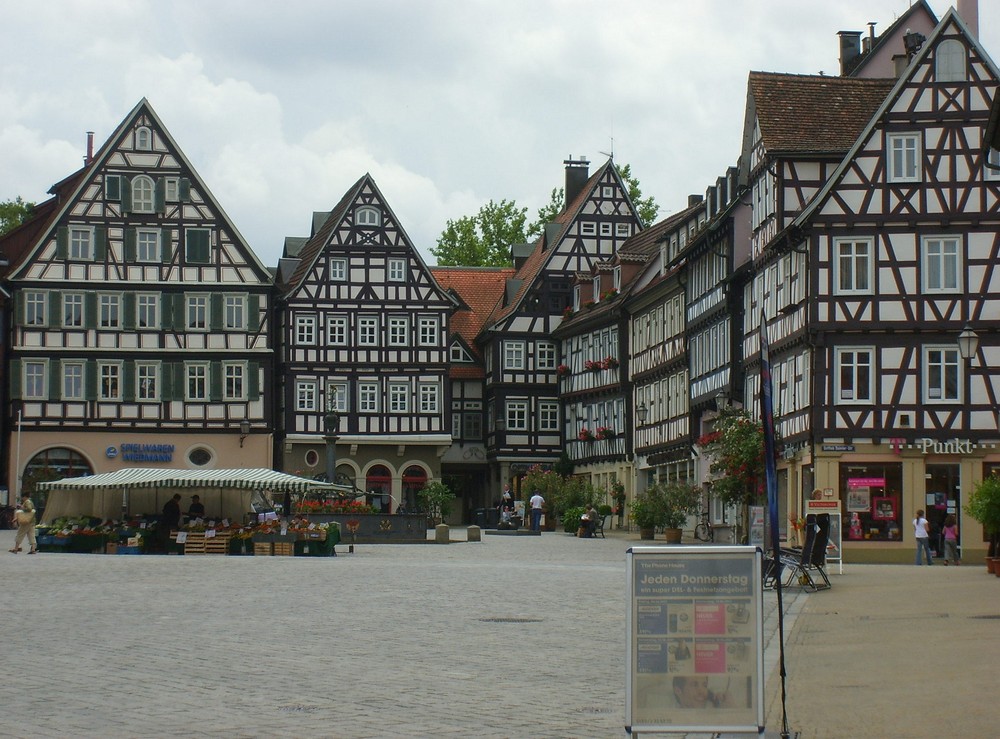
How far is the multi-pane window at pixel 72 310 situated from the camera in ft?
210

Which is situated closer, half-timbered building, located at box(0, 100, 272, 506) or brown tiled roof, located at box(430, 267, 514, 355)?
half-timbered building, located at box(0, 100, 272, 506)

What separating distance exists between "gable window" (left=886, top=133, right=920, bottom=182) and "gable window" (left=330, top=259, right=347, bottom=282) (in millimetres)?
30596

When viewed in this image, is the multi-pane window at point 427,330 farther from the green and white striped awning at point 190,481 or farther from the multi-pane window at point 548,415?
the green and white striped awning at point 190,481

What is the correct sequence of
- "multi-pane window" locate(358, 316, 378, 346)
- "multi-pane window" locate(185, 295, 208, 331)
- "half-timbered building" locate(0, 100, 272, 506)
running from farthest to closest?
"multi-pane window" locate(358, 316, 378, 346) → "multi-pane window" locate(185, 295, 208, 331) → "half-timbered building" locate(0, 100, 272, 506)

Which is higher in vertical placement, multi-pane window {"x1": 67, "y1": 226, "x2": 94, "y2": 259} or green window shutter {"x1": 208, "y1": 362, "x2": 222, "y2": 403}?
multi-pane window {"x1": 67, "y1": 226, "x2": 94, "y2": 259}

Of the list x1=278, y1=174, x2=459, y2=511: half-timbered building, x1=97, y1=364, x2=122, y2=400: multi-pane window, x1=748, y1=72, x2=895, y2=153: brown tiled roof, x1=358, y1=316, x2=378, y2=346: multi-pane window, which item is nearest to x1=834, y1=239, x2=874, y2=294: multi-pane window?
x1=748, y1=72, x2=895, y2=153: brown tiled roof

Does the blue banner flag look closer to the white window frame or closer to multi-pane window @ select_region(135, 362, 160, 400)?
the white window frame

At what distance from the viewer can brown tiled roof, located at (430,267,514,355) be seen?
76625mm

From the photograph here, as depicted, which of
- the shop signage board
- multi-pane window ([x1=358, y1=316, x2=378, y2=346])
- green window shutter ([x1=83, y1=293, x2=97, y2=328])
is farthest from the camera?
multi-pane window ([x1=358, y1=316, x2=378, y2=346])

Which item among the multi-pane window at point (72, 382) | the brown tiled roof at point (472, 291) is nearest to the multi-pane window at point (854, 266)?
the multi-pane window at point (72, 382)

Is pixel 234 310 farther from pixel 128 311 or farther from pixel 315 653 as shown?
pixel 315 653

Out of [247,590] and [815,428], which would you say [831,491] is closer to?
[815,428]

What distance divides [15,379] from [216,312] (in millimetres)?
7858

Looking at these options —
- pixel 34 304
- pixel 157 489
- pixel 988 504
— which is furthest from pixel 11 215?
pixel 988 504
